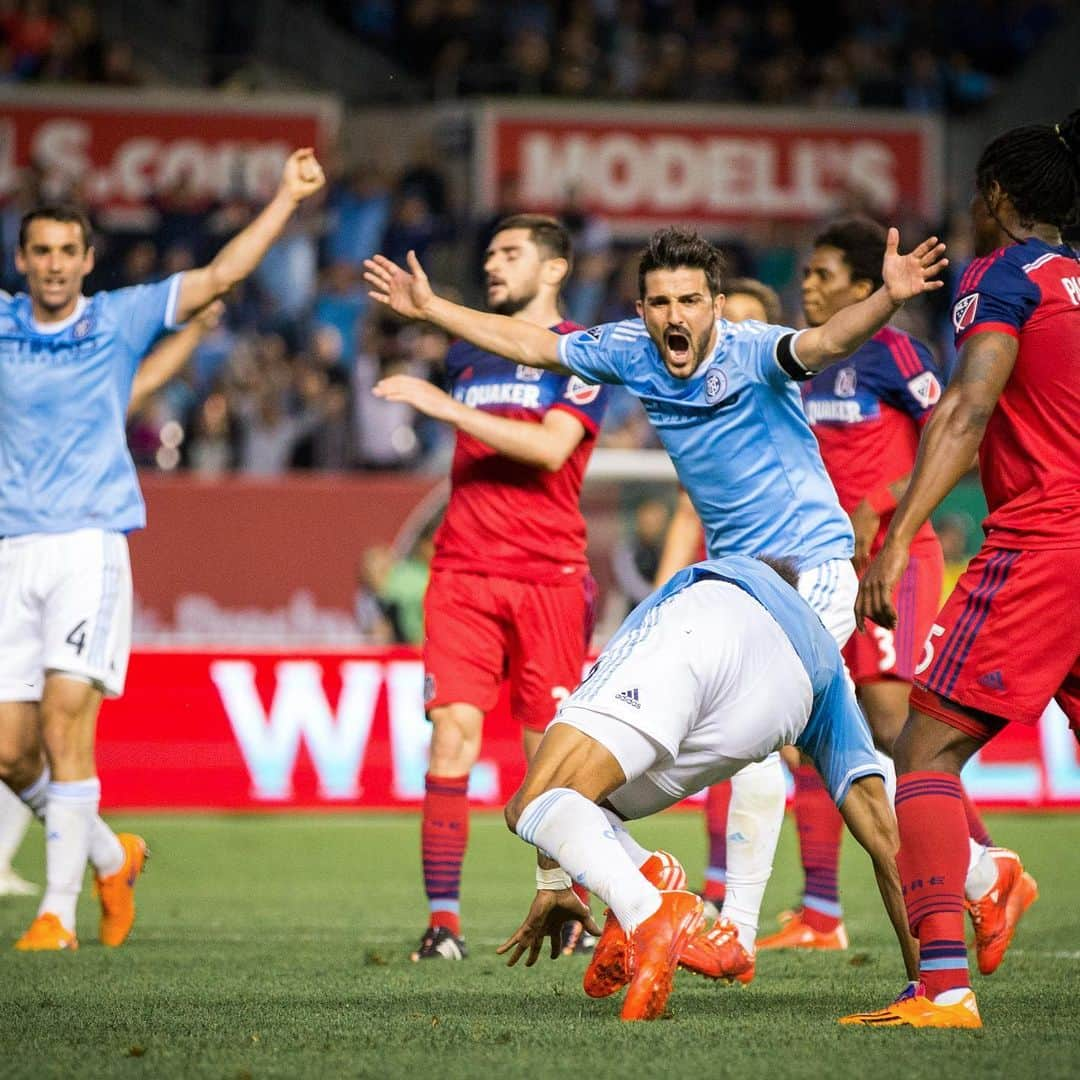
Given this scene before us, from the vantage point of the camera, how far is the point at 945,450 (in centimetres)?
521

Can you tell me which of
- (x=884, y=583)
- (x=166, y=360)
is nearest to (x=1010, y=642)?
(x=884, y=583)

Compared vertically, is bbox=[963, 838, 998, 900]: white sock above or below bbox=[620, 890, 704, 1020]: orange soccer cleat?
below

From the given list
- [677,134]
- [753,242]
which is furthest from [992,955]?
[677,134]

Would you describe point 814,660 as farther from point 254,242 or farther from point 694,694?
point 254,242

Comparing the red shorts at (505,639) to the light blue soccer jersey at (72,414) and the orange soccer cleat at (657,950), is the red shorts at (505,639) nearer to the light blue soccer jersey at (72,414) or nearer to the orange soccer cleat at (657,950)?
the light blue soccer jersey at (72,414)

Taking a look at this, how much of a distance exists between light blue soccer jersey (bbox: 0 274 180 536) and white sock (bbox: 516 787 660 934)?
2.89 m

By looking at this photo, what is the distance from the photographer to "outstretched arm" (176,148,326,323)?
7.45m

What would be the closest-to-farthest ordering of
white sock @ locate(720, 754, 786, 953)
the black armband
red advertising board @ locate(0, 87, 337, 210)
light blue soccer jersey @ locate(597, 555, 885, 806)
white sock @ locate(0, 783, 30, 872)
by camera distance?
1. light blue soccer jersey @ locate(597, 555, 885, 806)
2. the black armband
3. white sock @ locate(720, 754, 786, 953)
4. white sock @ locate(0, 783, 30, 872)
5. red advertising board @ locate(0, 87, 337, 210)

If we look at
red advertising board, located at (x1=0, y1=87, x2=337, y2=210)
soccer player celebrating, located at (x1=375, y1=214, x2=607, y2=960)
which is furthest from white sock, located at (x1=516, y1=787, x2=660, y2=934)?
red advertising board, located at (x1=0, y1=87, x2=337, y2=210)

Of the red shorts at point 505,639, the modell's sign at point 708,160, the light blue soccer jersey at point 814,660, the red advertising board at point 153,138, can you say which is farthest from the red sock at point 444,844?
the modell's sign at point 708,160

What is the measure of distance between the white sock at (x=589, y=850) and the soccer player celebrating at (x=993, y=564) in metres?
0.72

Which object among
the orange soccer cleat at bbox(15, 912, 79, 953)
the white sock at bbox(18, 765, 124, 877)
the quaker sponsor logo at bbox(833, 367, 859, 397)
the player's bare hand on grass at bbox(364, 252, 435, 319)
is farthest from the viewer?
the quaker sponsor logo at bbox(833, 367, 859, 397)

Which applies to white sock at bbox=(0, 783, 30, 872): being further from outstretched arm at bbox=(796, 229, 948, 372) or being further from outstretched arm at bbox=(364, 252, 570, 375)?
outstretched arm at bbox=(796, 229, 948, 372)

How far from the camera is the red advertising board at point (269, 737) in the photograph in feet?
42.9
